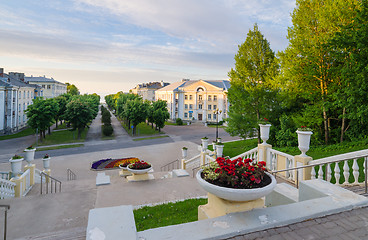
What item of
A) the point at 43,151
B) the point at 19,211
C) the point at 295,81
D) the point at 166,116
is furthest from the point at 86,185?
the point at 166,116

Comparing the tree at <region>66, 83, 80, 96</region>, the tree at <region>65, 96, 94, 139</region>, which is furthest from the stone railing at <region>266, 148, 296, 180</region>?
the tree at <region>66, 83, 80, 96</region>

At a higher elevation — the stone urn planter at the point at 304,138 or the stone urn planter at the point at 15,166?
the stone urn planter at the point at 304,138

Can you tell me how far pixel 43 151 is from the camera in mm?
29094

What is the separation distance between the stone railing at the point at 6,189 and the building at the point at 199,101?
2226 inches

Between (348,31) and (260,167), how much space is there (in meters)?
13.9

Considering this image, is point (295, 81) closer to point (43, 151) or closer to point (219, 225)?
point (219, 225)

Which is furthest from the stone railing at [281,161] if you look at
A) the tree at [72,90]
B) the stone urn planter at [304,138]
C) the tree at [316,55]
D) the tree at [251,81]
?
the tree at [72,90]

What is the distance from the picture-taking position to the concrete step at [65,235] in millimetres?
5382

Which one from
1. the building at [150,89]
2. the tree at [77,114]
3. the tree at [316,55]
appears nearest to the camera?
the tree at [316,55]

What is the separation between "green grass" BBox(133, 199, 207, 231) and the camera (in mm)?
6219

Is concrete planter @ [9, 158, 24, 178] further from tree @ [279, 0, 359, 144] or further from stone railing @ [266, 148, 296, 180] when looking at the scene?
tree @ [279, 0, 359, 144]

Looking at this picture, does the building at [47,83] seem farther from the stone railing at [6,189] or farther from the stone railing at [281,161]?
the stone railing at [281,161]

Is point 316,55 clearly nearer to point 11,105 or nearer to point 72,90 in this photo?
point 11,105

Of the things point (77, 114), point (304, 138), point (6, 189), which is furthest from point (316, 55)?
point (77, 114)
